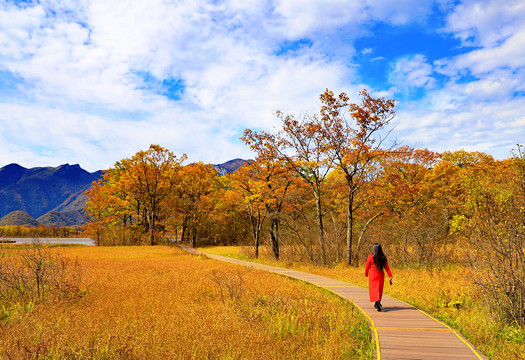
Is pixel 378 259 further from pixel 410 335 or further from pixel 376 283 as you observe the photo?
pixel 410 335

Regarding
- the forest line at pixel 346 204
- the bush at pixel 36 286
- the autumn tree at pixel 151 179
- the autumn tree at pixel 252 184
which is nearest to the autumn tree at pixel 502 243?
the forest line at pixel 346 204

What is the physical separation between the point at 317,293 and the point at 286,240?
550 inches

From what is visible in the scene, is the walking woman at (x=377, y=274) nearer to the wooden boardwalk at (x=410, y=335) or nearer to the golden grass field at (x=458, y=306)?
the wooden boardwalk at (x=410, y=335)

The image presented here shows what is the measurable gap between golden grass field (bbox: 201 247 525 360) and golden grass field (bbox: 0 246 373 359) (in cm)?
227

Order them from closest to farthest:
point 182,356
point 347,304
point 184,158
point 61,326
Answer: point 182,356 < point 61,326 < point 347,304 < point 184,158

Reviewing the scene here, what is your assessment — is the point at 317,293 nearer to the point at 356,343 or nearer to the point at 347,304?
the point at 347,304

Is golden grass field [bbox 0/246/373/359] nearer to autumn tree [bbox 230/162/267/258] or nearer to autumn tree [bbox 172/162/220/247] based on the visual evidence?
autumn tree [bbox 230/162/267/258]

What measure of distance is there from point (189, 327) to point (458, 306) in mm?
7532

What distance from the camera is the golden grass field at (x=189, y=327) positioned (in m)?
5.88

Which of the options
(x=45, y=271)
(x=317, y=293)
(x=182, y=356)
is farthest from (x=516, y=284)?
(x=45, y=271)

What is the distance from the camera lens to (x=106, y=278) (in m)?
14.6

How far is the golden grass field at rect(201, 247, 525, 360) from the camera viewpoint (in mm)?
6504

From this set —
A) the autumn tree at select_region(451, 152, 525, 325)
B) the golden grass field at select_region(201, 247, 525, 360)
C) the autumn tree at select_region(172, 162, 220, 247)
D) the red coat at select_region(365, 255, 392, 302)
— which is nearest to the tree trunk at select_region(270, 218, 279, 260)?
the golden grass field at select_region(201, 247, 525, 360)

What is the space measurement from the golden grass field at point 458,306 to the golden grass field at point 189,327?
89.5 inches
